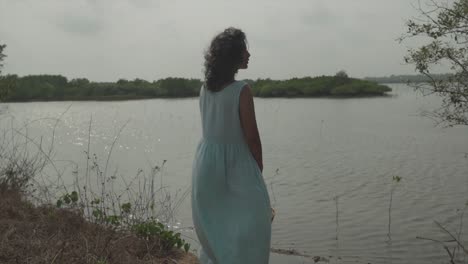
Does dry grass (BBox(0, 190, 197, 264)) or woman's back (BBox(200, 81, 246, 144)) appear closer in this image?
woman's back (BBox(200, 81, 246, 144))

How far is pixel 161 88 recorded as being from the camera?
3044 inches

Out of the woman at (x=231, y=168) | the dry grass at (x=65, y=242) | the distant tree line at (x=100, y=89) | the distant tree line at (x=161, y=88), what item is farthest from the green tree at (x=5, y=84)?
the distant tree line at (x=100, y=89)

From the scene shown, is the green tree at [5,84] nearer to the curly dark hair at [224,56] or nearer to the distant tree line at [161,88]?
the curly dark hair at [224,56]

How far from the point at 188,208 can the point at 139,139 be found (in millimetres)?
13592

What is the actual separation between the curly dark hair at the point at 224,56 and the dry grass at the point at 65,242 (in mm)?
1799

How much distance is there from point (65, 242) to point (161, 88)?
2931 inches

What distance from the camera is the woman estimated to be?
9.21 feet

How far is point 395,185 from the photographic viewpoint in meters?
10.8

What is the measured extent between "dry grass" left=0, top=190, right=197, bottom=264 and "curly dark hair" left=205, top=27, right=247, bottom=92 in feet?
5.90

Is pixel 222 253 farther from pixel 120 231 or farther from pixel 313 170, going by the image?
pixel 313 170

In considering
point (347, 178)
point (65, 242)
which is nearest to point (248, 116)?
point (65, 242)

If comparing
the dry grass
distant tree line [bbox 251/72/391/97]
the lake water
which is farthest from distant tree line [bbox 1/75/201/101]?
the dry grass

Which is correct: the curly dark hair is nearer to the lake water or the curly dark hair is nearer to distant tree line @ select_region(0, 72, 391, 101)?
the lake water

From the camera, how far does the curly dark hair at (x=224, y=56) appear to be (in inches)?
110
